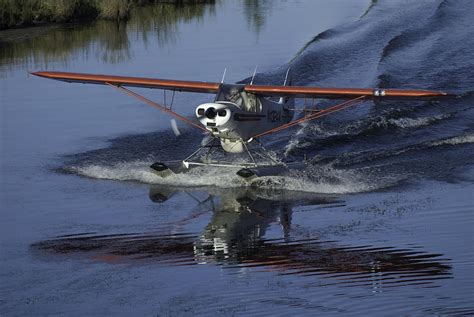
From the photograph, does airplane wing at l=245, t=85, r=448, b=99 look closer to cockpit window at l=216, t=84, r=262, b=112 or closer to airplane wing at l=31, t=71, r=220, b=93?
cockpit window at l=216, t=84, r=262, b=112

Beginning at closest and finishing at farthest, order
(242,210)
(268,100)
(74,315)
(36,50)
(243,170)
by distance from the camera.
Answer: (74,315), (242,210), (243,170), (268,100), (36,50)

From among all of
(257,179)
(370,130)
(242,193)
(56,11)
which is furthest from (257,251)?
(56,11)

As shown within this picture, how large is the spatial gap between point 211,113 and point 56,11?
1819 centimetres

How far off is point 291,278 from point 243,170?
493cm

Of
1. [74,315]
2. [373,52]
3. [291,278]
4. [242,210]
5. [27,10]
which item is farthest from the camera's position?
[27,10]

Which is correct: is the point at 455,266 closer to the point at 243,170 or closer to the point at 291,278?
the point at 291,278

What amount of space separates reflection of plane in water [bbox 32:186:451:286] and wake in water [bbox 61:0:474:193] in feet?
8.08

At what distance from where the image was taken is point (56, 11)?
33.4 meters

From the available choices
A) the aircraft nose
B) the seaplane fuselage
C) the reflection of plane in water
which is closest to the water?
the reflection of plane in water

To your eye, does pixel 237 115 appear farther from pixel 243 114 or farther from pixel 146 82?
pixel 146 82

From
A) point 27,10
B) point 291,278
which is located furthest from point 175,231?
point 27,10

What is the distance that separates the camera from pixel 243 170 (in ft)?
55.0

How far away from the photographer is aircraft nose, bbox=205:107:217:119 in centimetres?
1634

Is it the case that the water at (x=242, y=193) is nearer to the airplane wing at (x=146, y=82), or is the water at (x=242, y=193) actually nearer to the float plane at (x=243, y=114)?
the float plane at (x=243, y=114)
